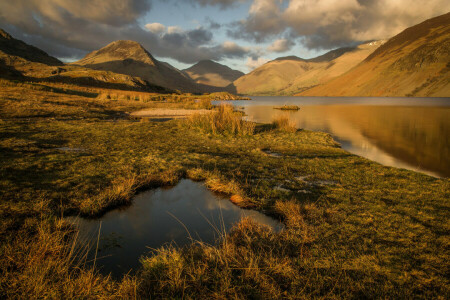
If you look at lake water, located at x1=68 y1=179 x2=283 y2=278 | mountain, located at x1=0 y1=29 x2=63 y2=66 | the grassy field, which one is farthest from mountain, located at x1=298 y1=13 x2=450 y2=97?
mountain, located at x1=0 y1=29 x2=63 y2=66

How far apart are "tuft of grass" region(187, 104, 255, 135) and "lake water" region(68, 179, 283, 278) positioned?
30.1ft

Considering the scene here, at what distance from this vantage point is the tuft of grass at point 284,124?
17219mm

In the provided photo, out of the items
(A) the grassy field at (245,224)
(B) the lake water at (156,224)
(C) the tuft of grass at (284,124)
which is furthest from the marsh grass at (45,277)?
(C) the tuft of grass at (284,124)

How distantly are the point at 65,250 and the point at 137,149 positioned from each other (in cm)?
720

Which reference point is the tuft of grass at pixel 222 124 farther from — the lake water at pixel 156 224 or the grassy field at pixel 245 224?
the lake water at pixel 156 224

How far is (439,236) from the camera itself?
430cm

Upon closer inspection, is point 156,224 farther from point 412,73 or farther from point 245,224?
point 412,73

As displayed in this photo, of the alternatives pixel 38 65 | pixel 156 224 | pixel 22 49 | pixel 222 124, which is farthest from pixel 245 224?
pixel 22 49

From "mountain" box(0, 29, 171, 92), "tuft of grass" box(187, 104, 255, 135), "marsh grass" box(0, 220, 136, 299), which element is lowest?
"marsh grass" box(0, 220, 136, 299)

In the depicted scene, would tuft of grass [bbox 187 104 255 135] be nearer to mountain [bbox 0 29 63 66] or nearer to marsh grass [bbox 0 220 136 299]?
marsh grass [bbox 0 220 136 299]

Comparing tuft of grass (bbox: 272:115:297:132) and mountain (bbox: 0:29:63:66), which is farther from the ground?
mountain (bbox: 0:29:63:66)

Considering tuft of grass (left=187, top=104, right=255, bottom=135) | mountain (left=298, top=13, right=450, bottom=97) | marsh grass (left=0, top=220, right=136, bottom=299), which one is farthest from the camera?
mountain (left=298, top=13, right=450, bottom=97)

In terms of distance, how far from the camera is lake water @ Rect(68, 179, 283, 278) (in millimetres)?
4043

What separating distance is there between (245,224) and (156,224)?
6.71 ft
